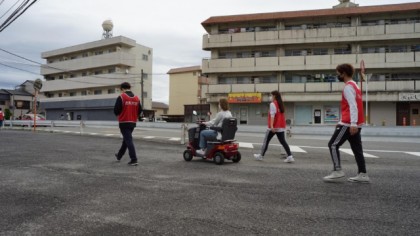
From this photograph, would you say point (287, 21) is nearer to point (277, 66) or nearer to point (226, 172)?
point (277, 66)

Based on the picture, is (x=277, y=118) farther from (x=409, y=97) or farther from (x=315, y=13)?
(x=315, y=13)

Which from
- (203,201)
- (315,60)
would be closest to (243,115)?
(315,60)

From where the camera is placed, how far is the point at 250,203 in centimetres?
375

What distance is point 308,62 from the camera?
3291cm

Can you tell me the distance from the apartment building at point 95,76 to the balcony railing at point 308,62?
48.6 feet

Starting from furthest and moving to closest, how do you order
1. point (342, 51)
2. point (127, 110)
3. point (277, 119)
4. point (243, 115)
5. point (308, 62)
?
point (243, 115) < point (342, 51) < point (308, 62) < point (277, 119) < point (127, 110)

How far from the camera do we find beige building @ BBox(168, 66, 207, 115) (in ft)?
186

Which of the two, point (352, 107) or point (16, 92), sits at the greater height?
point (16, 92)

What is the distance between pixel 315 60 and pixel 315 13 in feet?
16.9

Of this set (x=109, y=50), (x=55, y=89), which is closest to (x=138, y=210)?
(x=109, y=50)

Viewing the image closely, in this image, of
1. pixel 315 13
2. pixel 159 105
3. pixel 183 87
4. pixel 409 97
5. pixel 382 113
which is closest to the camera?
pixel 409 97

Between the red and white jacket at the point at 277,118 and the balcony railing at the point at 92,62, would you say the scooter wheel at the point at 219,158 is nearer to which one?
the red and white jacket at the point at 277,118

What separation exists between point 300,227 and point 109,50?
167ft

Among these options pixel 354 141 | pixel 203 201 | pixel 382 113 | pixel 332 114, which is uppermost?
pixel 382 113
